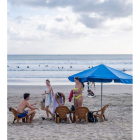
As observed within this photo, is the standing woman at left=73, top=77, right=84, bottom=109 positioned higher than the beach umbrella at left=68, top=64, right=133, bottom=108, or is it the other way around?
the beach umbrella at left=68, top=64, right=133, bottom=108

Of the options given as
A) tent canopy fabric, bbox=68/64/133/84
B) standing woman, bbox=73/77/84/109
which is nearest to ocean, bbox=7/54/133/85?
standing woman, bbox=73/77/84/109

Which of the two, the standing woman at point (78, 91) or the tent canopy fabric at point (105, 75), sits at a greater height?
the tent canopy fabric at point (105, 75)

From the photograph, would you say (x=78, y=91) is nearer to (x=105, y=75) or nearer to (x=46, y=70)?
(x=105, y=75)

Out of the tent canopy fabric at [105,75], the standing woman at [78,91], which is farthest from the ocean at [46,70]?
the tent canopy fabric at [105,75]

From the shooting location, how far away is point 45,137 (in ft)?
19.8

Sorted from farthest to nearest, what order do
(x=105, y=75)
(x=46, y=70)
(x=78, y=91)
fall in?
(x=46, y=70)
(x=78, y=91)
(x=105, y=75)

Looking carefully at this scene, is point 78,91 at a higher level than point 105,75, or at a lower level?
lower

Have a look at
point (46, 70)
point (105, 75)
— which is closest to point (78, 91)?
point (105, 75)

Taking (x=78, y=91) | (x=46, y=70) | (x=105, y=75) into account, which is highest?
(x=46, y=70)

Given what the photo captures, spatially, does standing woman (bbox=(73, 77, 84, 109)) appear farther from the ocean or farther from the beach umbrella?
the ocean

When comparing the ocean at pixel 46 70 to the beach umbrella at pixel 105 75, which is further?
the ocean at pixel 46 70

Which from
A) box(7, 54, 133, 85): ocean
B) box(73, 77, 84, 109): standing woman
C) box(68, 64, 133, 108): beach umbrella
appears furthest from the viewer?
box(7, 54, 133, 85): ocean

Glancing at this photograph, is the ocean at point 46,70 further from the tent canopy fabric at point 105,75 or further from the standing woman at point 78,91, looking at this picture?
the tent canopy fabric at point 105,75
